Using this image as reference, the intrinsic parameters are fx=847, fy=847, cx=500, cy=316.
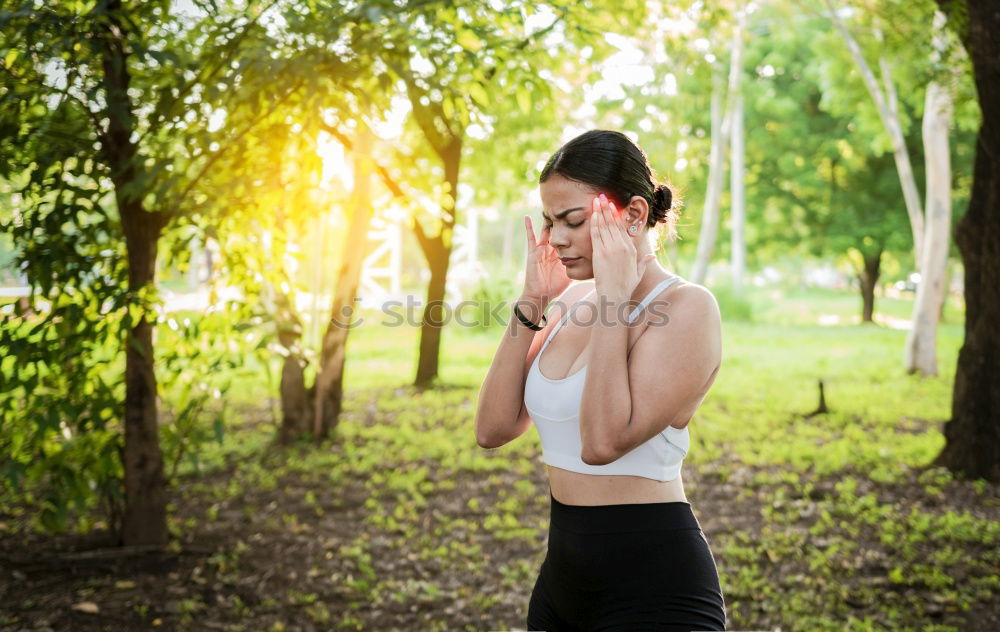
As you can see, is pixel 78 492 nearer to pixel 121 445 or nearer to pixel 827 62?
pixel 121 445

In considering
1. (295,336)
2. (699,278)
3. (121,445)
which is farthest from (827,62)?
(121,445)

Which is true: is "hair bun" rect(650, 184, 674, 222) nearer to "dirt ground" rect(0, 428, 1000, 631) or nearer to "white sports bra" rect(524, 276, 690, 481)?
"white sports bra" rect(524, 276, 690, 481)

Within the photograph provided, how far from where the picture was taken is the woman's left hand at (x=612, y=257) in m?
2.05

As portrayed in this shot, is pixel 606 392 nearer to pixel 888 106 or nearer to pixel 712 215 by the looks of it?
pixel 888 106

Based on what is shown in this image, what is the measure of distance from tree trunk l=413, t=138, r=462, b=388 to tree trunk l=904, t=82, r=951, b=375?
6.93 metres

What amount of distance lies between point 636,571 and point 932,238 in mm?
12751

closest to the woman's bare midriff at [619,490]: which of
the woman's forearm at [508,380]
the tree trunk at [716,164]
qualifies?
the woman's forearm at [508,380]

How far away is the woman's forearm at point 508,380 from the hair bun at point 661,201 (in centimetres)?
43

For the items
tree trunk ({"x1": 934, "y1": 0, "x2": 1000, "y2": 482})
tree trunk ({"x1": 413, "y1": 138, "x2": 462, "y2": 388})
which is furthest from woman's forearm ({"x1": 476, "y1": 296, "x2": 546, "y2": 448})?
tree trunk ({"x1": 413, "y1": 138, "x2": 462, "y2": 388})

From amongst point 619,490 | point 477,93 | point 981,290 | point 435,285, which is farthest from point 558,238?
point 435,285

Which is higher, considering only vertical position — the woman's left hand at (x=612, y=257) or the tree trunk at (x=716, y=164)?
the tree trunk at (x=716, y=164)

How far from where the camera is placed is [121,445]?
513 cm

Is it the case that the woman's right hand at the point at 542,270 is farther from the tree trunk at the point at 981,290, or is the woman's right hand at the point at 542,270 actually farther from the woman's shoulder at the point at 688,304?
the tree trunk at the point at 981,290

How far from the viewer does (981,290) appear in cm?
681
